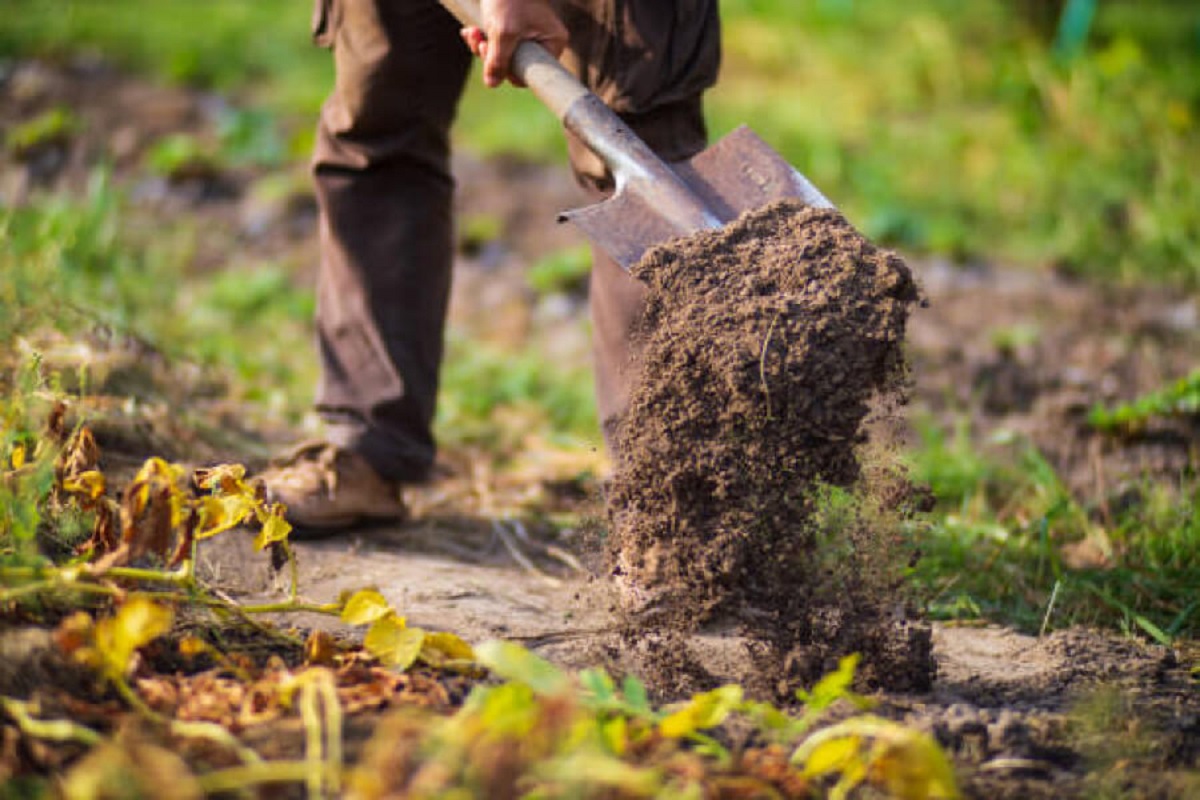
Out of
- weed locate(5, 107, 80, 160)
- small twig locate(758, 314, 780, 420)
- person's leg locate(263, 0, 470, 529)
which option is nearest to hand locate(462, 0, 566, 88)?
person's leg locate(263, 0, 470, 529)

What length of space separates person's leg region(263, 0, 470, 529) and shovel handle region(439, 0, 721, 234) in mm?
322

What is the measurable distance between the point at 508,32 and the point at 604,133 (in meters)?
0.25

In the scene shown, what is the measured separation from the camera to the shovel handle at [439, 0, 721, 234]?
2.05 meters

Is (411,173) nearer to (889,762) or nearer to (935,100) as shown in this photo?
(889,762)

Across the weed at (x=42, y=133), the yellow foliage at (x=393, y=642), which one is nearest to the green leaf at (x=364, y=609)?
the yellow foliage at (x=393, y=642)

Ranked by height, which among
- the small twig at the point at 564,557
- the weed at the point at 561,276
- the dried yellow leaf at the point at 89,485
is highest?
the weed at the point at 561,276

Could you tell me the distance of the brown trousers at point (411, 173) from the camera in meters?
2.23

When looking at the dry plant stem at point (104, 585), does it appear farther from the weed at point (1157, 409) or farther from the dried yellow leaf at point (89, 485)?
the weed at point (1157, 409)

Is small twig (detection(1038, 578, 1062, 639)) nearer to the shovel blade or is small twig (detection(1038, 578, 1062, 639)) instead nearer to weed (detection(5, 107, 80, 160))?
the shovel blade

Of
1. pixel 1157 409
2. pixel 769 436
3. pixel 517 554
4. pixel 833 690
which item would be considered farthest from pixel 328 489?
pixel 1157 409

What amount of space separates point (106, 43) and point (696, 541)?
19.1ft

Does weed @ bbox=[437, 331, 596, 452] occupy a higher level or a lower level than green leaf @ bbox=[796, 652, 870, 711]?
higher

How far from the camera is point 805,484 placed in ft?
5.94

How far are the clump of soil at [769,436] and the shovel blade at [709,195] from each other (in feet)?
0.39
